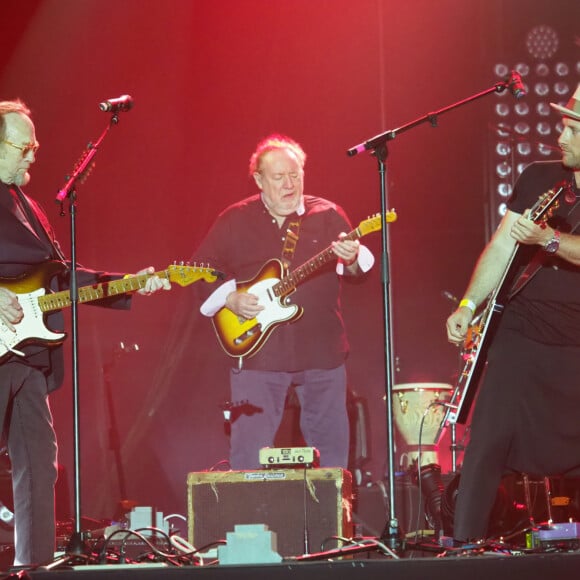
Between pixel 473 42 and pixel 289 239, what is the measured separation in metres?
2.59

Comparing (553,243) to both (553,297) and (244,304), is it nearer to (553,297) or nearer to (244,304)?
(553,297)

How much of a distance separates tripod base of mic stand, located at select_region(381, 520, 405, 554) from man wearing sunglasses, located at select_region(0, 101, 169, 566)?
159 centimetres

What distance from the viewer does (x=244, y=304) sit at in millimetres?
5910

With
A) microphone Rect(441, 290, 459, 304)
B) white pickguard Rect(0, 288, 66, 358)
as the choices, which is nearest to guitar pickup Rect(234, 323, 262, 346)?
white pickguard Rect(0, 288, 66, 358)

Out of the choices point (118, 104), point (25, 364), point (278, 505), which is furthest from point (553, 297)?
point (25, 364)

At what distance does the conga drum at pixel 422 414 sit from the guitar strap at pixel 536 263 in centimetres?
263

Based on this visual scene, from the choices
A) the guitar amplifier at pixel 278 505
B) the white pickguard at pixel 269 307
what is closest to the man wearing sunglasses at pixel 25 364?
the guitar amplifier at pixel 278 505

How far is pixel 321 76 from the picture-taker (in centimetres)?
762

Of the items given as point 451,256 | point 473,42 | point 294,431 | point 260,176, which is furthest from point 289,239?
point 473,42

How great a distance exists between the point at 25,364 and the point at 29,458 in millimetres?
439

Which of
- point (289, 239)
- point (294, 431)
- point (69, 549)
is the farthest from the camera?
point (294, 431)

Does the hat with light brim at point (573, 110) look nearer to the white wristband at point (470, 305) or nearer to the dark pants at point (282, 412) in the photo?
the white wristband at point (470, 305)

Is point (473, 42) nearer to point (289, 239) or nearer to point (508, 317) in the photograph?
point (289, 239)

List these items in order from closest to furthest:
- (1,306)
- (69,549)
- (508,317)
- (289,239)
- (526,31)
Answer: (69,549), (508,317), (1,306), (289,239), (526,31)
